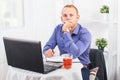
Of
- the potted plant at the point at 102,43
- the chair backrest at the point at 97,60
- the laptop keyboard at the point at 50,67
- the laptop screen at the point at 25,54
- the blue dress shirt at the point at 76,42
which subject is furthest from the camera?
the potted plant at the point at 102,43

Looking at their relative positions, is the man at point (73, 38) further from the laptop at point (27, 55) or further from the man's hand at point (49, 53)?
the laptop at point (27, 55)

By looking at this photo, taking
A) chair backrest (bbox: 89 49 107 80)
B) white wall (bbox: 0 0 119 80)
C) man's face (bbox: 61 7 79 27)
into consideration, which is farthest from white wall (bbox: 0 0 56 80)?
chair backrest (bbox: 89 49 107 80)

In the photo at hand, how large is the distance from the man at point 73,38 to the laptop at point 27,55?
0.92ft

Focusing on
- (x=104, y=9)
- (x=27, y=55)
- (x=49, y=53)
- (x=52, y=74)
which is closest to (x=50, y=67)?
(x=52, y=74)

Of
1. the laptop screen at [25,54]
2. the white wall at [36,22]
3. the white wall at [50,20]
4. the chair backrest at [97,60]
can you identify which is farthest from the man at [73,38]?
the white wall at [50,20]

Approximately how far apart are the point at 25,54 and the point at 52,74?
26 cm

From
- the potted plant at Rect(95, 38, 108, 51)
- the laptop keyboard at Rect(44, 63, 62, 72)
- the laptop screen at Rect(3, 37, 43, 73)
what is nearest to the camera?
the laptop screen at Rect(3, 37, 43, 73)

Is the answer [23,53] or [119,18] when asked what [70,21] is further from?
[119,18]

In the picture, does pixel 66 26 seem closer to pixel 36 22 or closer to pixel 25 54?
Result: pixel 25 54

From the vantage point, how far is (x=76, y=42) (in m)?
2.21

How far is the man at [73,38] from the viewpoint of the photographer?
2127 millimetres

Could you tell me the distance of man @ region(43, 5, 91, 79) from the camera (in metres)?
2.13

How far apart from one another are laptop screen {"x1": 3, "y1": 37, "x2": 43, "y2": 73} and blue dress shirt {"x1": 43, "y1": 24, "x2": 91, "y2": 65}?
0.50 metres

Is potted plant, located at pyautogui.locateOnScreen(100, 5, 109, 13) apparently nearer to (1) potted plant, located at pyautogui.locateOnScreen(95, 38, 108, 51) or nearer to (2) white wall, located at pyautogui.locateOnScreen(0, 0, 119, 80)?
(2) white wall, located at pyautogui.locateOnScreen(0, 0, 119, 80)
